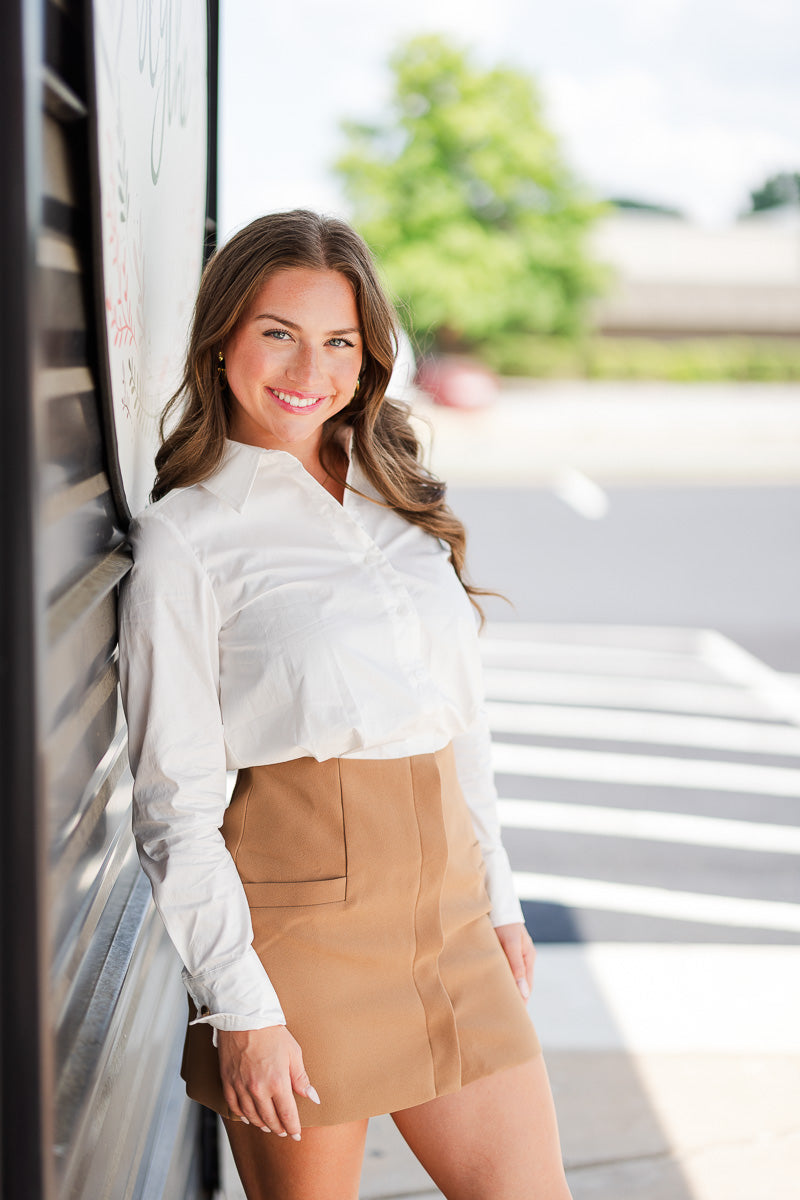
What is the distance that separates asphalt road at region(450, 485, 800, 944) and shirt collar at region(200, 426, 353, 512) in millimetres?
2685

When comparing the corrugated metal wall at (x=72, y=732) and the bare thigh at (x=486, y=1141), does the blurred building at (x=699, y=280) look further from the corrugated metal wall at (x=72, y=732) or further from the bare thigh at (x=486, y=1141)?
the corrugated metal wall at (x=72, y=732)

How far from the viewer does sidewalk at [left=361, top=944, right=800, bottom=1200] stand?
8.41 feet

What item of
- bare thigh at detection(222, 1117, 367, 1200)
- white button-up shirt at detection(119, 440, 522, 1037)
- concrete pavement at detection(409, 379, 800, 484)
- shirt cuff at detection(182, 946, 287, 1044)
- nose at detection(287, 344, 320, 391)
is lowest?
concrete pavement at detection(409, 379, 800, 484)

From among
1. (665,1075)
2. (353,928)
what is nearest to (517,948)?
(353,928)

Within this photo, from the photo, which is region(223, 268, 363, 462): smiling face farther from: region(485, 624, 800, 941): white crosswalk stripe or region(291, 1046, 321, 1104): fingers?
region(485, 624, 800, 941): white crosswalk stripe

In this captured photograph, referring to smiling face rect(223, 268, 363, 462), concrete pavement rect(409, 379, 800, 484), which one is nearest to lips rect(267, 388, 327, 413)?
smiling face rect(223, 268, 363, 462)

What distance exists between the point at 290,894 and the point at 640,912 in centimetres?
287

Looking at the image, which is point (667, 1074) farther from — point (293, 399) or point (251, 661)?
point (293, 399)

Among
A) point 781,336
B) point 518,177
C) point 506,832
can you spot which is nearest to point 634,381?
point 518,177

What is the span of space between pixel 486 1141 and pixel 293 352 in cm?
112

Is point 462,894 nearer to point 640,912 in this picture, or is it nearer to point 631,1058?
point 631,1058

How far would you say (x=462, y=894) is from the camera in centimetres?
167

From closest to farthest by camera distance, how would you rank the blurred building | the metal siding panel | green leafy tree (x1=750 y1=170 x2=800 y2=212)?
the metal siding panel → the blurred building → green leafy tree (x1=750 y1=170 x2=800 y2=212)

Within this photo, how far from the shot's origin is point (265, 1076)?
144cm
